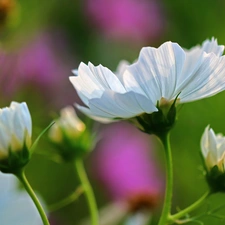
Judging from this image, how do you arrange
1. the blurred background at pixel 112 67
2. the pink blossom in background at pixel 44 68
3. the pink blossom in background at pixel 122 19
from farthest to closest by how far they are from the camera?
the pink blossom in background at pixel 122 19, the pink blossom in background at pixel 44 68, the blurred background at pixel 112 67

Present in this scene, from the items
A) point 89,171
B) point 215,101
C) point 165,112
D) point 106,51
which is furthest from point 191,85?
point 106,51

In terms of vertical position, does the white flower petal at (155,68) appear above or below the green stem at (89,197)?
above

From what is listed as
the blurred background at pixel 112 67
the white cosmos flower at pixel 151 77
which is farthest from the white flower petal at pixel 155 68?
the blurred background at pixel 112 67

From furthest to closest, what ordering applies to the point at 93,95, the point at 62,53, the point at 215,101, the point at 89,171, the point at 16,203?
1. the point at 62,53
2. the point at 89,171
3. the point at 215,101
4. the point at 16,203
5. the point at 93,95

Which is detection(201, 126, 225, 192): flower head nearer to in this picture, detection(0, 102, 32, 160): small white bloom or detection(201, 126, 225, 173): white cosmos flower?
detection(201, 126, 225, 173): white cosmos flower

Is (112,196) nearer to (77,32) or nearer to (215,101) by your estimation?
(215,101)

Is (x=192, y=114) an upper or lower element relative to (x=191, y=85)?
A: lower

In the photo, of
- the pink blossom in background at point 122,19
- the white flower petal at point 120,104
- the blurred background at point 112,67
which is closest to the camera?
the white flower petal at point 120,104

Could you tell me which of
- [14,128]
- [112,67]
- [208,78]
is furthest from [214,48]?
[112,67]

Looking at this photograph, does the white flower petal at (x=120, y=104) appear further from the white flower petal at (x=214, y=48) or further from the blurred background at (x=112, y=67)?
the blurred background at (x=112, y=67)
